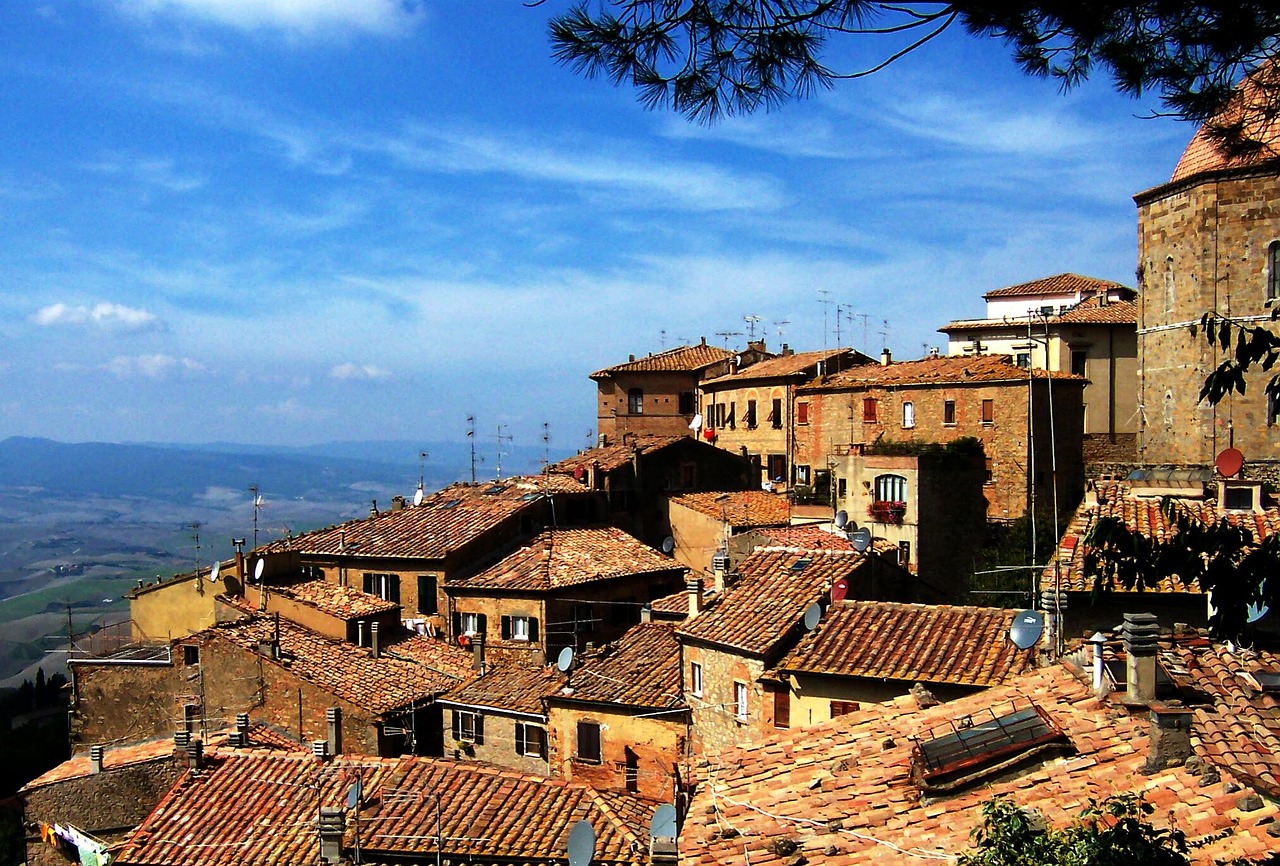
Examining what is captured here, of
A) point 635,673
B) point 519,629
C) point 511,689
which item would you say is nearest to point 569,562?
point 519,629

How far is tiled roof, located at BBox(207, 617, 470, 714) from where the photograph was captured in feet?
82.0

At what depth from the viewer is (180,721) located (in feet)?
87.0

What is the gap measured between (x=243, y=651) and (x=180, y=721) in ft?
9.08

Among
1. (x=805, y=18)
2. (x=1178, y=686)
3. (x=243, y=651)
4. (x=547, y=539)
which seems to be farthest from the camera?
(x=547, y=539)

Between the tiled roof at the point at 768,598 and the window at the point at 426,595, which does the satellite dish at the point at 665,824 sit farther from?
the window at the point at 426,595

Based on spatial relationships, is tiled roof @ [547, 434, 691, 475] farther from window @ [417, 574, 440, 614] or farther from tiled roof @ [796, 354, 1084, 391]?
window @ [417, 574, 440, 614]

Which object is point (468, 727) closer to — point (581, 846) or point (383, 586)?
point (383, 586)

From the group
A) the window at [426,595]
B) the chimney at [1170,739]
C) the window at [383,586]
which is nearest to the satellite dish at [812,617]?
the chimney at [1170,739]

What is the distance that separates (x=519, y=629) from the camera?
31.0 metres

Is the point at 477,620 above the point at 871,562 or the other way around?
the other way around

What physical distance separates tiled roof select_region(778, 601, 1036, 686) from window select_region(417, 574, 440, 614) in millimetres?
16760

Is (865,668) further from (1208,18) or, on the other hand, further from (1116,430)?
(1116,430)

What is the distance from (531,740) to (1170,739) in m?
15.8

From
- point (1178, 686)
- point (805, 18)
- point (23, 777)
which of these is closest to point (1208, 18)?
point (805, 18)
